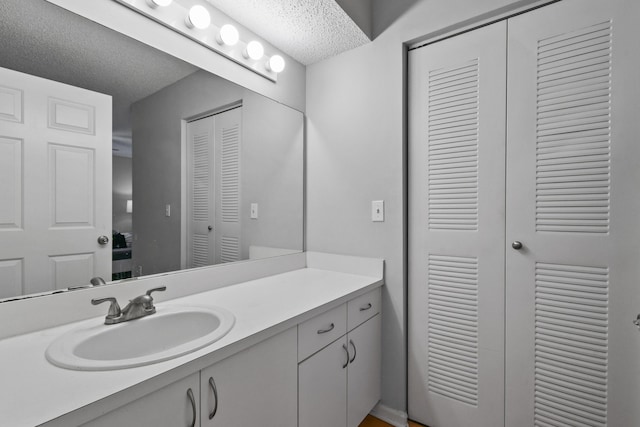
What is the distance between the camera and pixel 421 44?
1.65m

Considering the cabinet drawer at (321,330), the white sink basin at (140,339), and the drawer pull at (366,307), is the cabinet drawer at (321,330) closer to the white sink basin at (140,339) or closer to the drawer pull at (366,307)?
the drawer pull at (366,307)

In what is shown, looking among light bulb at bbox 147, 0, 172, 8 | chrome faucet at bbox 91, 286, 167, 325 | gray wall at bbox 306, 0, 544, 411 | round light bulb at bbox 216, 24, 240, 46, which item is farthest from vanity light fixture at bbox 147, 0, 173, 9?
chrome faucet at bbox 91, 286, 167, 325

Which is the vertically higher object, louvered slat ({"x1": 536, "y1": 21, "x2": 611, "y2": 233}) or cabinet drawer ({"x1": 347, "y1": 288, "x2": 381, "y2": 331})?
louvered slat ({"x1": 536, "y1": 21, "x2": 611, "y2": 233})

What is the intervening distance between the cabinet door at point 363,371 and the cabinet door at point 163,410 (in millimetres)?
807

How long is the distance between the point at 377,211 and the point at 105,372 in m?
1.37

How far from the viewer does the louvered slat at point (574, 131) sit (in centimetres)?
123

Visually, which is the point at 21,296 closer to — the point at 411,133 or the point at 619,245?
the point at 411,133

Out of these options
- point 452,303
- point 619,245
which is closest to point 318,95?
point 452,303

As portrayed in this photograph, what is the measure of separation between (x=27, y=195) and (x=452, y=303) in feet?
5.81

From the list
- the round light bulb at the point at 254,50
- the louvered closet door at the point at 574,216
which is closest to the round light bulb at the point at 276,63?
the round light bulb at the point at 254,50

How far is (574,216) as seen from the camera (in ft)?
4.19

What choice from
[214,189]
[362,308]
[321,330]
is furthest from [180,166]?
[362,308]

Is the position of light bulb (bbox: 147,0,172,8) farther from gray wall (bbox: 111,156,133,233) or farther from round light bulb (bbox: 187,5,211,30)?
gray wall (bbox: 111,156,133,233)

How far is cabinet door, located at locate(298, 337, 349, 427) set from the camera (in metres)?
1.19
